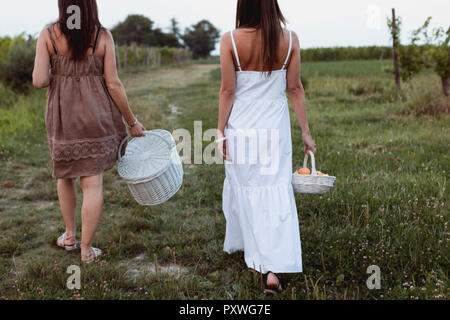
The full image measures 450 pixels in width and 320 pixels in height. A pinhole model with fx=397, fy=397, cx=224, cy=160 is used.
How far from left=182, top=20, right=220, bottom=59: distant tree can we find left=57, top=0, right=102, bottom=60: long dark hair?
8613 cm

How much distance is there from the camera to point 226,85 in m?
2.57

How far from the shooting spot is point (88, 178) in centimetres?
304

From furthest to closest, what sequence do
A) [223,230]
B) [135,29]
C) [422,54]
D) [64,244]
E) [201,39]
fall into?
[201,39], [135,29], [422,54], [223,230], [64,244]

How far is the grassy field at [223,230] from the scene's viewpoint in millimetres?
2680

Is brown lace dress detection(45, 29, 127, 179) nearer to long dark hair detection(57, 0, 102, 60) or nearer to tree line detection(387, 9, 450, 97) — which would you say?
long dark hair detection(57, 0, 102, 60)

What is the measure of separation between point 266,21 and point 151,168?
1.54 m

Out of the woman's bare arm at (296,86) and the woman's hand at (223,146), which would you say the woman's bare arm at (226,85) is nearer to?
the woman's hand at (223,146)

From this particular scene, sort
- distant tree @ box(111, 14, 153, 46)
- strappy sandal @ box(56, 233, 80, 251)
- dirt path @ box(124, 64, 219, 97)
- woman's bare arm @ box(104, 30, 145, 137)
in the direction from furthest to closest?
1. distant tree @ box(111, 14, 153, 46)
2. dirt path @ box(124, 64, 219, 97)
3. strappy sandal @ box(56, 233, 80, 251)
4. woman's bare arm @ box(104, 30, 145, 137)

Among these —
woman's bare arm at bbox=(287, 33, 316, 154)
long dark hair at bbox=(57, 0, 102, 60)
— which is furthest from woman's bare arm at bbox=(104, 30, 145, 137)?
woman's bare arm at bbox=(287, 33, 316, 154)

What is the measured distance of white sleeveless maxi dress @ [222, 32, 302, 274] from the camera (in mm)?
2600

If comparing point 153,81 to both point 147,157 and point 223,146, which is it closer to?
point 147,157

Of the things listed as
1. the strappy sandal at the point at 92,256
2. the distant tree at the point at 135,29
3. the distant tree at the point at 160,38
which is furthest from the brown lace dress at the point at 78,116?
the distant tree at the point at 135,29

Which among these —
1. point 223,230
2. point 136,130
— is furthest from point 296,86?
point 223,230
